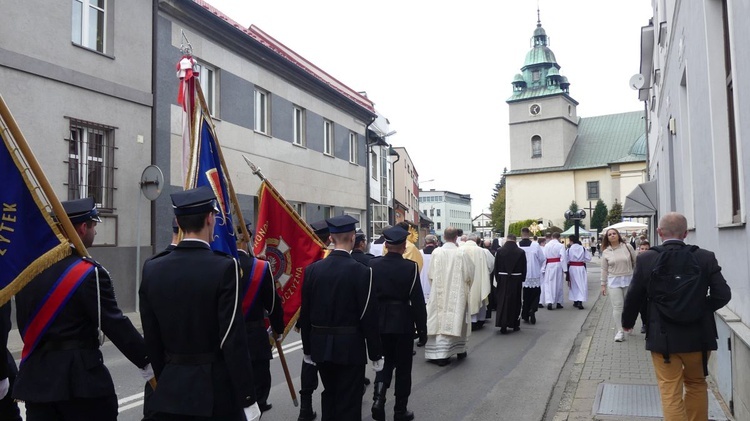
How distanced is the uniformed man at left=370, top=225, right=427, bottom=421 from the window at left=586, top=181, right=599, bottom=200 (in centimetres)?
7649

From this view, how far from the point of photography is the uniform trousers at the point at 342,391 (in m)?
4.93

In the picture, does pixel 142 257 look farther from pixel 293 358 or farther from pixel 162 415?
pixel 162 415

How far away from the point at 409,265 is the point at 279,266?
146 cm

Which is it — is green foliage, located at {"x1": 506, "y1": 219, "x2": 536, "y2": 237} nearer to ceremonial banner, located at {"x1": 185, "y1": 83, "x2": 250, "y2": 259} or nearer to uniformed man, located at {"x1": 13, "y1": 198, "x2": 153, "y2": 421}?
ceremonial banner, located at {"x1": 185, "y1": 83, "x2": 250, "y2": 259}

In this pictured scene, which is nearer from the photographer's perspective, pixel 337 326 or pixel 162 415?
pixel 162 415

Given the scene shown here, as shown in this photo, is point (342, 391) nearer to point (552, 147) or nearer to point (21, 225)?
point (21, 225)

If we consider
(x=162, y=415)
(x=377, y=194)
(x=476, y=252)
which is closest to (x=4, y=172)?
(x=162, y=415)

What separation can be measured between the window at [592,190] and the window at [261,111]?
215ft

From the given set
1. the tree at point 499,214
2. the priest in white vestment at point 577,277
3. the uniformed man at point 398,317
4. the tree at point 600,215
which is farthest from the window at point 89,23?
the tree at point 499,214

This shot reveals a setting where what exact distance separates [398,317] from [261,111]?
48.7 ft

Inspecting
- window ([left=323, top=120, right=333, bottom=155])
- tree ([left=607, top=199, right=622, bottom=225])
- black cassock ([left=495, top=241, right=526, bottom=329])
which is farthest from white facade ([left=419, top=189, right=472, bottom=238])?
black cassock ([left=495, top=241, right=526, bottom=329])

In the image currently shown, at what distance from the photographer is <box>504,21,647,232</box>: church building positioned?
78625 mm

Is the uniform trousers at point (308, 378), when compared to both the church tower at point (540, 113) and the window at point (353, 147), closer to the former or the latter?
the window at point (353, 147)

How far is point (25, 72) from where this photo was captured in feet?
39.1
